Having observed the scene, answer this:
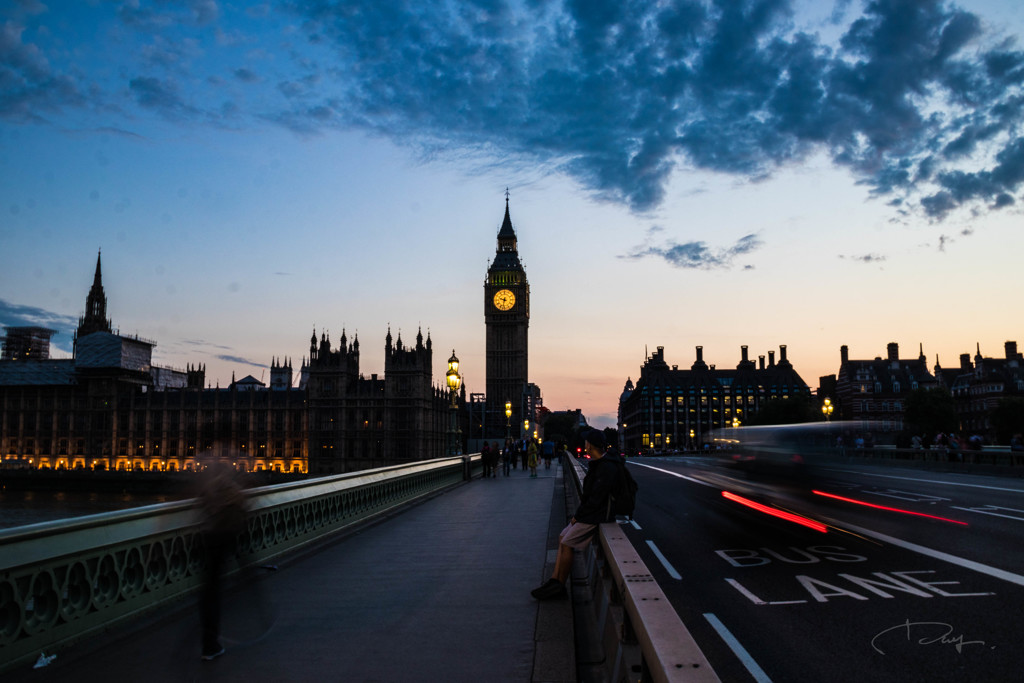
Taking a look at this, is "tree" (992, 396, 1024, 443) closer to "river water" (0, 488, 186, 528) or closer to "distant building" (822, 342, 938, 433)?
"distant building" (822, 342, 938, 433)

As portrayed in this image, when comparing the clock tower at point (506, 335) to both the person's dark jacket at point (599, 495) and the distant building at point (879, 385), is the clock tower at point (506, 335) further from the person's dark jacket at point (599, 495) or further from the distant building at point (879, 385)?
the person's dark jacket at point (599, 495)

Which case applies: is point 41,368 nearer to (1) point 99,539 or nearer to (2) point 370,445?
(2) point 370,445

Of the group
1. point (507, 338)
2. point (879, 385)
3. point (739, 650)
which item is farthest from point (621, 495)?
point (507, 338)

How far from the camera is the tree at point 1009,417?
84.9 metres


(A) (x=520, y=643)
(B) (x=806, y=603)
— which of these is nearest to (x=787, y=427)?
(B) (x=806, y=603)

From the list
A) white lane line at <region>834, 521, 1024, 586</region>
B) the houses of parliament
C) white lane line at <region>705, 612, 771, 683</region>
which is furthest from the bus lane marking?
the houses of parliament

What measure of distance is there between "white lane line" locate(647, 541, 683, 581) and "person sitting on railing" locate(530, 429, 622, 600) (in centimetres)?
303

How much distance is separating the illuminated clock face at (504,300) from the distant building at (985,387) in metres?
95.0

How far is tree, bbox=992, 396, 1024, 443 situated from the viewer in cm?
8488

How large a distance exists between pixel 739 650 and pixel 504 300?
7204 inches

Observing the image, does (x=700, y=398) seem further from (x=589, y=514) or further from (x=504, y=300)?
(x=589, y=514)

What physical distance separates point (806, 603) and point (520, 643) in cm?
423

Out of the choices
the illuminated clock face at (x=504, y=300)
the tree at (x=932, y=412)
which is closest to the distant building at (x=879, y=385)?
the tree at (x=932, y=412)

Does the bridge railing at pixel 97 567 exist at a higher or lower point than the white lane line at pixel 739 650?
higher
